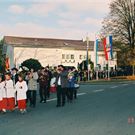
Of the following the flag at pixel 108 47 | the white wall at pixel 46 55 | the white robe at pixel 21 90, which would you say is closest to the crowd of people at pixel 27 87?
the white robe at pixel 21 90

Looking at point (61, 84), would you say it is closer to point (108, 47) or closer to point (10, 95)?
point (10, 95)

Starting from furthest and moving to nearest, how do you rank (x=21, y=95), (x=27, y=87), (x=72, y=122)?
(x=27, y=87), (x=21, y=95), (x=72, y=122)

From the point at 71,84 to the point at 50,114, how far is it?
21.8 feet

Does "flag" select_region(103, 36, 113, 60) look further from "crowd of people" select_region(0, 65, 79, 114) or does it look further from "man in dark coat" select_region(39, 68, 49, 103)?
"man in dark coat" select_region(39, 68, 49, 103)

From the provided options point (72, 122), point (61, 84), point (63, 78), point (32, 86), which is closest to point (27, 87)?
point (32, 86)

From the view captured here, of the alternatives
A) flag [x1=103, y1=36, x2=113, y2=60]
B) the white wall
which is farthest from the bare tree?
the white wall

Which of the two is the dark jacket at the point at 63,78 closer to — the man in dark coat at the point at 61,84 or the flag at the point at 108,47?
the man in dark coat at the point at 61,84

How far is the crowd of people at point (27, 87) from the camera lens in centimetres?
1973

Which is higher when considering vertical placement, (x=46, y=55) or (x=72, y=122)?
(x=46, y=55)

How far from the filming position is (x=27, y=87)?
21094mm

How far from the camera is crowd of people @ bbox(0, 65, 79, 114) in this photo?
777 inches

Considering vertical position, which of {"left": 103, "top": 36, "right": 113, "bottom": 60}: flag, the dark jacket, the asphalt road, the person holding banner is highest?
{"left": 103, "top": 36, "right": 113, "bottom": 60}: flag

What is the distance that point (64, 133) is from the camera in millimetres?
12625

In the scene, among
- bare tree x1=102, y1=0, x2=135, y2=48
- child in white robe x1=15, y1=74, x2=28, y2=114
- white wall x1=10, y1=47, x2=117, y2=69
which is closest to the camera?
child in white robe x1=15, y1=74, x2=28, y2=114
